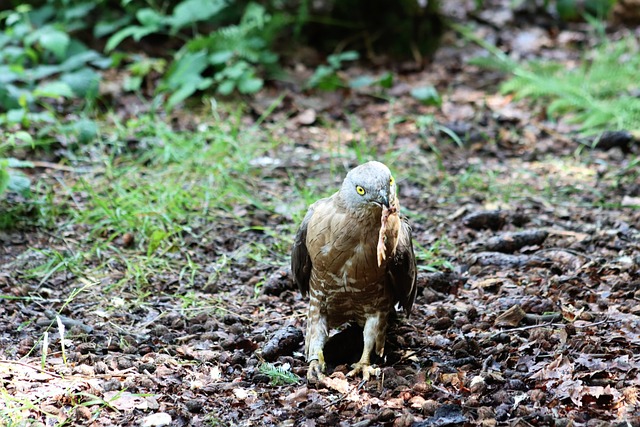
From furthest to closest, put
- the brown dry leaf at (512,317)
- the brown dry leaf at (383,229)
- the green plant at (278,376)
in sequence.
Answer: the brown dry leaf at (512,317) → the green plant at (278,376) → the brown dry leaf at (383,229)

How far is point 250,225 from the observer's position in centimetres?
578

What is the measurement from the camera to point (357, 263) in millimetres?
3992

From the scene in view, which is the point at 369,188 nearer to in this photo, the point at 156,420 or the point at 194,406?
the point at 194,406

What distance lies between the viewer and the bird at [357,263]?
3891 millimetres

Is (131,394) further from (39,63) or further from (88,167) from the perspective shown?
(39,63)

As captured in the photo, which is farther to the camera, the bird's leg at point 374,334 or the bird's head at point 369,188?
the bird's leg at point 374,334

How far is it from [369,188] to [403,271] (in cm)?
55

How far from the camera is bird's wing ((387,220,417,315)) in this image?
4.10 m

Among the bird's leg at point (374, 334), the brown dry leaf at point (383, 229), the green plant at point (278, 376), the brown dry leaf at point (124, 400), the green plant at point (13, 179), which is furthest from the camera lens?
the green plant at point (13, 179)

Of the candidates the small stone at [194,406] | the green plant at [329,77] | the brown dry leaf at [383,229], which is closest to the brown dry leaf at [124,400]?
the small stone at [194,406]

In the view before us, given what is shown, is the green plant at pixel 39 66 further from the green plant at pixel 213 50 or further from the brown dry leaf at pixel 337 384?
the brown dry leaf at pixel 337 384

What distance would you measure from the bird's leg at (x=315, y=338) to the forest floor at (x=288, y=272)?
7 centimetres

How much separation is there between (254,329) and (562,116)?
4.70 metres

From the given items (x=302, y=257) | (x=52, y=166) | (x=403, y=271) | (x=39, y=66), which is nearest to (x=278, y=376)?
(x=302, y=257)
